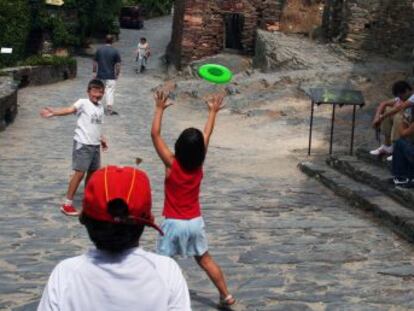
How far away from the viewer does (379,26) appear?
24.4 metres

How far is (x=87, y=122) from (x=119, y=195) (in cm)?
631

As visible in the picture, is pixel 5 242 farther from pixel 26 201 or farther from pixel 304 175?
pixel 304 175

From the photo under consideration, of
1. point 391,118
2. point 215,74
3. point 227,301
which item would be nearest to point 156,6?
point 391,118

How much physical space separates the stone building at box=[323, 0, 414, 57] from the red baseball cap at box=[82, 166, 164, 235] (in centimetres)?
2200

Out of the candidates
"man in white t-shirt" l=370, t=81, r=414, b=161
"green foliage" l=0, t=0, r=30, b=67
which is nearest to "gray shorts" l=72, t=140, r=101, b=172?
"man in white t-shirt" l=370, t=81, r=414, b=161

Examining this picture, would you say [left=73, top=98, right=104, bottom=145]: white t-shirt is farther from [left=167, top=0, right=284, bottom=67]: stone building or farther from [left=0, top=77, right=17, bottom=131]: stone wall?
[left=167, top=0, right=284, bottom=67]: stone building

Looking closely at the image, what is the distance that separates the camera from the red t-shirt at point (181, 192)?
217 inches

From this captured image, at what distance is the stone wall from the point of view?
51.6 feet

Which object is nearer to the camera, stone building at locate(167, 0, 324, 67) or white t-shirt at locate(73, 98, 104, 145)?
white t-shirt at locate(73, 98, 104, 145)

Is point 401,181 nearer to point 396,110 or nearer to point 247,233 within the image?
point 396,110

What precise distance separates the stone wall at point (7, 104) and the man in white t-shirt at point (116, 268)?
43.4ft

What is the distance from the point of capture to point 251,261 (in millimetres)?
7320

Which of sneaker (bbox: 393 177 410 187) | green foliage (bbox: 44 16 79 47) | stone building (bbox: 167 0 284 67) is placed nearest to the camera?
sneaker (bbox: 393 177 410 187)

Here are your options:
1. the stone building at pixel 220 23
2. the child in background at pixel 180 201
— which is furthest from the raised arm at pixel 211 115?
the stone building at pixel 220 23
